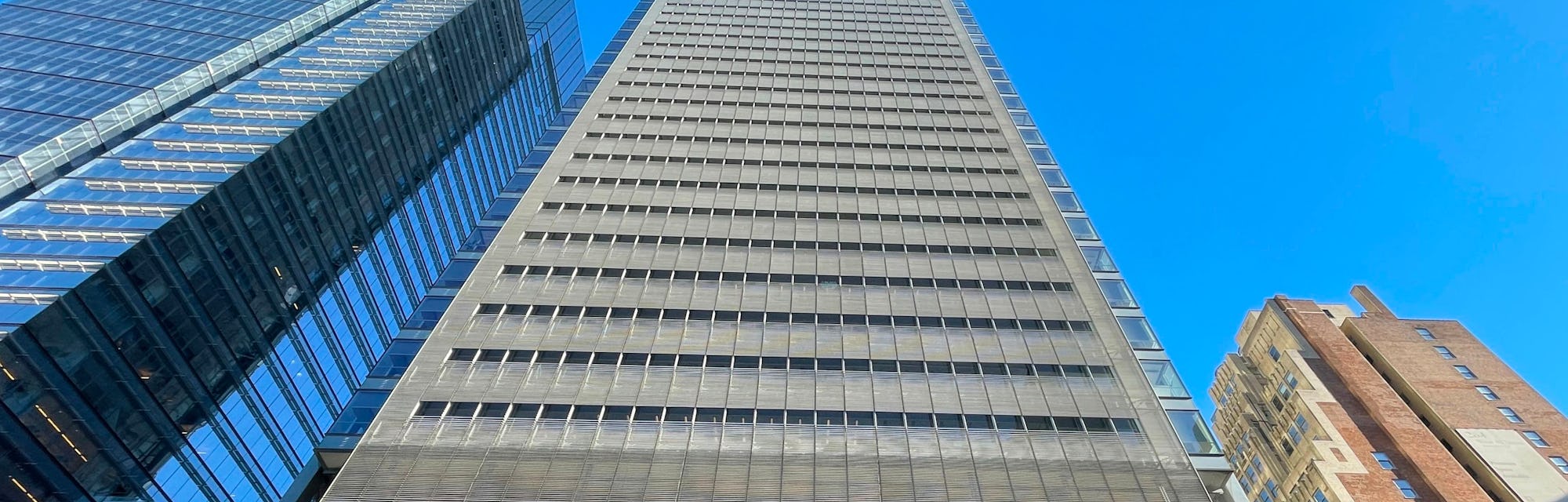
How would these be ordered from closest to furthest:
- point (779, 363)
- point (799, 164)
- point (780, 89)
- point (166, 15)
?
point (779, 363)
point (799, 164)
point (166, 15)
point (780, 89)

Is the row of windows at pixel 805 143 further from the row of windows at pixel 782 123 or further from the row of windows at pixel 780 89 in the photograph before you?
the row of windows at pixel 780 89

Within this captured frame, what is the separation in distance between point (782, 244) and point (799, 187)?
20.0ft

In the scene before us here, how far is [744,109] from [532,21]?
151 feet

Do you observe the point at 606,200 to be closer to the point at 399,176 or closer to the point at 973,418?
the point at 973,418

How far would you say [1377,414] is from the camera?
5522cm

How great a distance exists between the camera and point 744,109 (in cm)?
4859

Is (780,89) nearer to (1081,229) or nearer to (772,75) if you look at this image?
(772,75)

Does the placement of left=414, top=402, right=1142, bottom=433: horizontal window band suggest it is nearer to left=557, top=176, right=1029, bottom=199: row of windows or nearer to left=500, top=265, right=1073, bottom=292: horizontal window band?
left=500, top=265, right=1073, bottom=292: horizontal window band

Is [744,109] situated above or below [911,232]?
above

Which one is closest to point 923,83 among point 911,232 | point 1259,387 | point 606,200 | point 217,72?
point 911,232

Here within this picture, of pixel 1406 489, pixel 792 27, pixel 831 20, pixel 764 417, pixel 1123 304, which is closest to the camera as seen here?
pixel 764 417

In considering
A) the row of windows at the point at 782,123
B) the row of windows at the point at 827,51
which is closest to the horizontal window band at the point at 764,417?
the row of windows at the point at 782,123

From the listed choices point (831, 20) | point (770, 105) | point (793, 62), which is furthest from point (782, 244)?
point (831, 20)

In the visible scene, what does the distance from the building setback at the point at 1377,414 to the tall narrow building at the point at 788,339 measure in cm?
3015
